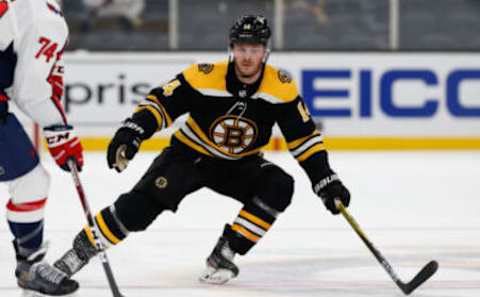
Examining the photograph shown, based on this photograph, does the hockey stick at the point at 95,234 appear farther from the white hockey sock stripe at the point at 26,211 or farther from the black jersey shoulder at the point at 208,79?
the black jersey shoulder at the point at 208,79

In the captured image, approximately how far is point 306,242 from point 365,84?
462cm

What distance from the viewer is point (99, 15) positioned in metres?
9.52

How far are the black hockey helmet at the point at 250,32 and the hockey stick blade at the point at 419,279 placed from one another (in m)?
0.86

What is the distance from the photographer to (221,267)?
13.0ft

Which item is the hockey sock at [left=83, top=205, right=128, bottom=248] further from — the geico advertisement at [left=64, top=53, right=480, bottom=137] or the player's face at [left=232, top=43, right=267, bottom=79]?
the geico advertisement at [left=64, top=53, right=480, bottom=137]

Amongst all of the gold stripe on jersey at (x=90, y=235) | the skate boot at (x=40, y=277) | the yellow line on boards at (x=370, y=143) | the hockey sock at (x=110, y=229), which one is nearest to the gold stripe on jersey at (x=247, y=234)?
the hockey sock at (x=110, y=229)

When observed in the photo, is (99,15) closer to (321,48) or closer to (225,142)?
(321,48)

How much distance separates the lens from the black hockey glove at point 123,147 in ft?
11.7

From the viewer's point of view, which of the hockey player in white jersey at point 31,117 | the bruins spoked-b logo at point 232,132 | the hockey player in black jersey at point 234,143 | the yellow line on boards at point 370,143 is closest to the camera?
the hockey player in white jersey at point 31,117

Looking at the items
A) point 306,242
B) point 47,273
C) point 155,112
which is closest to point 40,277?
point 47,273

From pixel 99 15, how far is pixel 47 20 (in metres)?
6.20

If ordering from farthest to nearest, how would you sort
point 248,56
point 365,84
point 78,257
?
point 365,84 → point 248,56 → point 78,257

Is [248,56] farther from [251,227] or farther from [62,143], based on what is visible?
[62,143]

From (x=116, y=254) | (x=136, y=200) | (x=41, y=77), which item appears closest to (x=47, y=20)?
(x=41, y=77)
